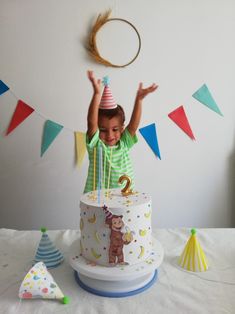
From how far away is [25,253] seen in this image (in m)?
0.98

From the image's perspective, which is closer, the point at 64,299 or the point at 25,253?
the point at 64,299

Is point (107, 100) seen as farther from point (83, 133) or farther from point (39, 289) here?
point (39, 289)

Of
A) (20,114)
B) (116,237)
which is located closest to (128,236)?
(116,237)

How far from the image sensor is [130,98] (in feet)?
5.39

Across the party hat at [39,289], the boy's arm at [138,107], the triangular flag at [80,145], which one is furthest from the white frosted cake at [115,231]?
the triangular flag at [80,145]

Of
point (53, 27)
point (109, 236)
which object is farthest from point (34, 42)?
point (109, 236)

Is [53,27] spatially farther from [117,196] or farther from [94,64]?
[117,196]

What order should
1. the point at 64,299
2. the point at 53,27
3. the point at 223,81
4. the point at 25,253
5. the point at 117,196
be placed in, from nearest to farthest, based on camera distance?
the point at 64,299 < the point at 117,196 < the point at 25,253 < the point at 53,27 < the point at 223,81

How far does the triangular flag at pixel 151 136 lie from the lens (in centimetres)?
167

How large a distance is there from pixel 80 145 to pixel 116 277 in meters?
0.98

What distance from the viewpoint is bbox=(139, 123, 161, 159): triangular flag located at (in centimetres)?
167

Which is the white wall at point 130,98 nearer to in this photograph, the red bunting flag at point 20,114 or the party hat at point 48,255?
the red bunting flag at point 20,114

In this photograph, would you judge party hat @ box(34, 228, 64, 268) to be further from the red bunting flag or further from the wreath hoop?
the wreath hoop

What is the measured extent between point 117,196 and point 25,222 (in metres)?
1.03
